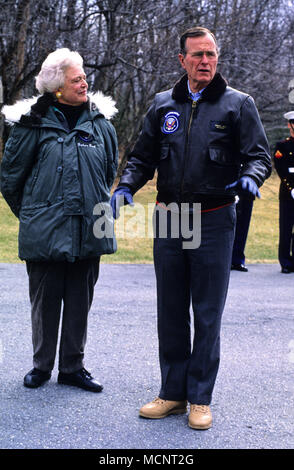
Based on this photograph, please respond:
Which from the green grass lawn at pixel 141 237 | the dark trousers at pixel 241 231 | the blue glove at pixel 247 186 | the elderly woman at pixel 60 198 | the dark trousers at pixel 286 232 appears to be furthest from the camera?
the green grass lawn at pixel 141 237

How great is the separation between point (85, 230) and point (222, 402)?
1255mm

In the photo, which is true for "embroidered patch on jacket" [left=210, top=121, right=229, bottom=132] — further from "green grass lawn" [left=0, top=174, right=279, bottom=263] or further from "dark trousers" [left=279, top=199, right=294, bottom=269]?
"green grass lawn" [left=0, top=174, right=279, bottom=263]

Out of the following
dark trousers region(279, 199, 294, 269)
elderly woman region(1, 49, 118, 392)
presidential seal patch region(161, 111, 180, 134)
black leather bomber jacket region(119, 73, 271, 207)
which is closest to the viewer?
black leather bomber jacket region(119, 73, 271, 207)

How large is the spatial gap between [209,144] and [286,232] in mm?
5859

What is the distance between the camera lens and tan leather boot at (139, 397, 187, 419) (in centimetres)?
360

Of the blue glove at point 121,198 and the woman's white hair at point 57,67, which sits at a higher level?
the woman's white hair at point 57,67

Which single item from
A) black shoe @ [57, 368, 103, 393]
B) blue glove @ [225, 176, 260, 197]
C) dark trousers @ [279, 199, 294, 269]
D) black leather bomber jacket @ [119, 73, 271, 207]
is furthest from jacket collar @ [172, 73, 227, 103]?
dark trousers @ [279, 199, 294, 269]

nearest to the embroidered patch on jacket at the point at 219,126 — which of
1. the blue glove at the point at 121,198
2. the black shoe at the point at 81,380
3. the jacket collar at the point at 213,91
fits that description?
the jacket collar at the point at 213,91

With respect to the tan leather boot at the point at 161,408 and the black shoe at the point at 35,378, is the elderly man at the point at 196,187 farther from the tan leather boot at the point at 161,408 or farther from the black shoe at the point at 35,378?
the black shoe at the point at 35,378

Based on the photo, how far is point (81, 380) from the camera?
4.02m

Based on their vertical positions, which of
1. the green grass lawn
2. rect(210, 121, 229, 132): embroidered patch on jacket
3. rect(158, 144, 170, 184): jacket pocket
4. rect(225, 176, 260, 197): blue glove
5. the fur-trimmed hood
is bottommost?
the green grass lawn

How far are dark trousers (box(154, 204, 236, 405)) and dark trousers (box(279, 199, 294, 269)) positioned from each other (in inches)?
214

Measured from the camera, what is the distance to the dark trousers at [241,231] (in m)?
8.81
